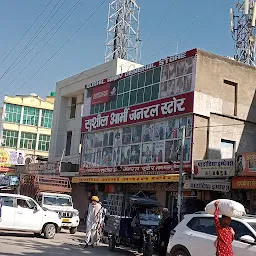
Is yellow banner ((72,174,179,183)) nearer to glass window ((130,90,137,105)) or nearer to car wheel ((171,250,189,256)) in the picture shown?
glass window ((130,90,137,105))

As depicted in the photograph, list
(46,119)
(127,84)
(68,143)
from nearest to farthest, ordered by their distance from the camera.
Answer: (127,84), (68,143), (46,119)

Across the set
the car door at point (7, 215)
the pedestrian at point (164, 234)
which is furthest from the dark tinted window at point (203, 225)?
the car door at point (7, 215)

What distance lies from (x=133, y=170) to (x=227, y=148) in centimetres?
553

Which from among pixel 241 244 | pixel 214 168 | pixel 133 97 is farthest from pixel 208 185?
pixel 241 244

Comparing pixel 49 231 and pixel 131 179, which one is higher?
pixel 131 179

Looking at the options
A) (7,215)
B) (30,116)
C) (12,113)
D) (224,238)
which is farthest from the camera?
(30,116)

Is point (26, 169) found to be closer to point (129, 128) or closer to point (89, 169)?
point (89, 169)

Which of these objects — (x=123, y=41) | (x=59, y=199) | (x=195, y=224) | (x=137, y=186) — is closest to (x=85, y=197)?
(x=137, y=186)

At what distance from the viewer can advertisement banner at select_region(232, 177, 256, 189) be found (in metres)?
19.5

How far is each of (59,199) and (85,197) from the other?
11665mm

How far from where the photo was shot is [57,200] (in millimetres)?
23125

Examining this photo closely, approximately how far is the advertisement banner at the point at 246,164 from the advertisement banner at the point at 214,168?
33 centimetres

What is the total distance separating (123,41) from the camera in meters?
42.6

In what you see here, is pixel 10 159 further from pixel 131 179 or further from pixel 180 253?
pixel 180 253
